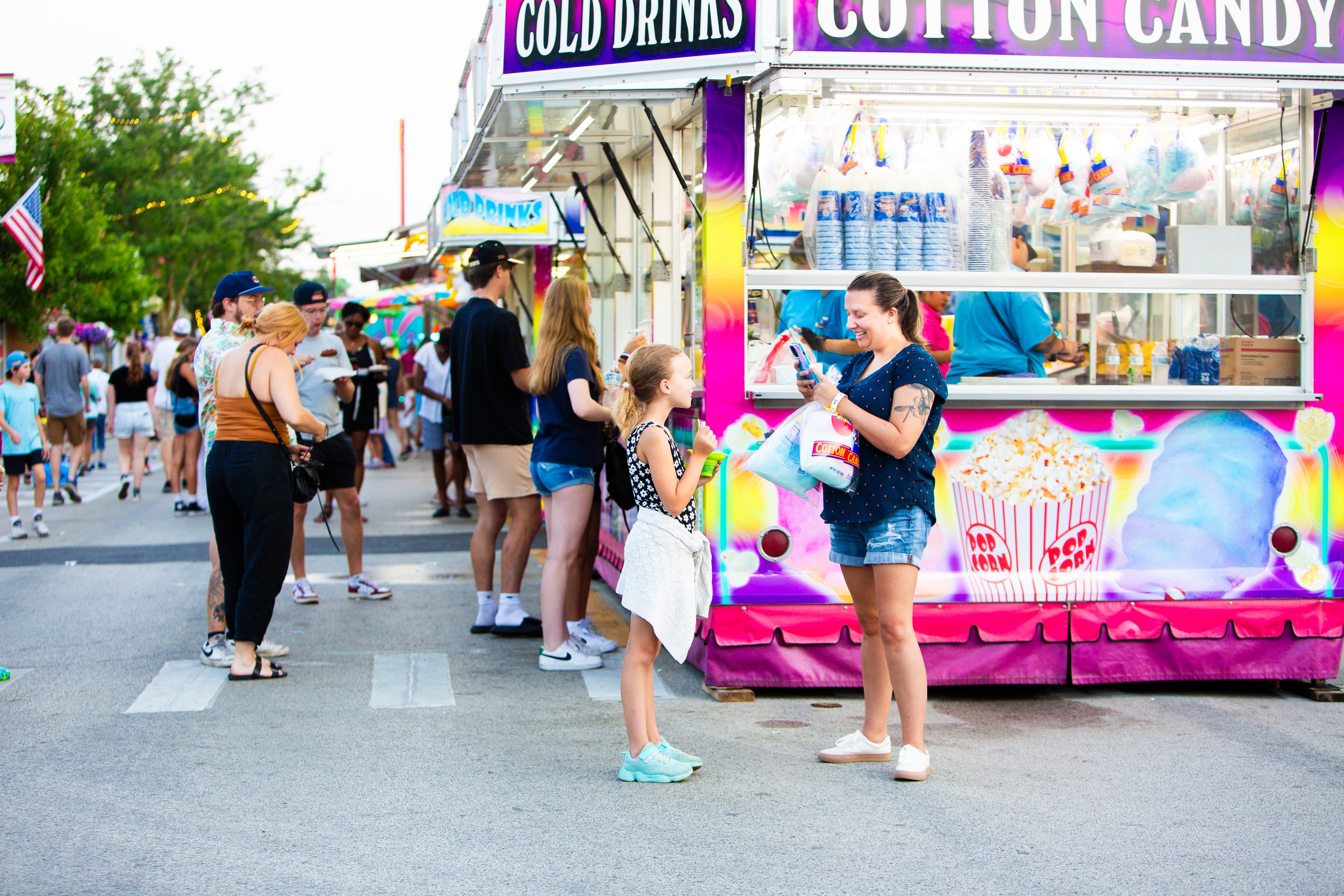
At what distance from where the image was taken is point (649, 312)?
26.5 feet

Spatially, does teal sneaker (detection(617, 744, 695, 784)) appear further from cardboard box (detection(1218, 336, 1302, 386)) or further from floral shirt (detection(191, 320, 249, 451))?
cardboard box (detection(1218, 336, 1302, 386))

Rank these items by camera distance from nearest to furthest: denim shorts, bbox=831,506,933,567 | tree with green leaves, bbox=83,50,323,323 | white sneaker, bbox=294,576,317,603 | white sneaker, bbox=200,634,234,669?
denim shorts, bbox=831,506,933,567
white sneaker, bbox=200,634,234,669
white sneaker, bbox=294,576,317,603
tree with green leaves, bbox=83,50,323,323

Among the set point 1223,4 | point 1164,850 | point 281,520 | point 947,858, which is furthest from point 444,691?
point 1223,4

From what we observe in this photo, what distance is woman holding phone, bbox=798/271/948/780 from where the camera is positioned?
14.4ft

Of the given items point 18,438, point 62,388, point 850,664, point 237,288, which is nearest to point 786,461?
point 850,664

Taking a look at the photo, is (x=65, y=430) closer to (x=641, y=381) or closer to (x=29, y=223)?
(x=29, y=223)

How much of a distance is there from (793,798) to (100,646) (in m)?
4.23

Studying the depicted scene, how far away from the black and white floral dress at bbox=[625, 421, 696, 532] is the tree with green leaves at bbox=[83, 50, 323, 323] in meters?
31.5

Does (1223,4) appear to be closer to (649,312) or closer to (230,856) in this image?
(649,312)

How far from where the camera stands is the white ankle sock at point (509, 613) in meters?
7.04

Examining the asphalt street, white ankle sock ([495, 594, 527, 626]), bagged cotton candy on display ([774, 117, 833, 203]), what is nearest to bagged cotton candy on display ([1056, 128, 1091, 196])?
bagged cotton candy on display ([774, 117, 833, 203])

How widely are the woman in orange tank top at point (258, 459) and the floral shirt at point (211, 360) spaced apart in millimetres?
194

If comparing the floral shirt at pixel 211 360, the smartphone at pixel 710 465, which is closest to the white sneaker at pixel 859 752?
the smartphone at pixel 710 465

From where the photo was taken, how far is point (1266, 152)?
6.16 meters
